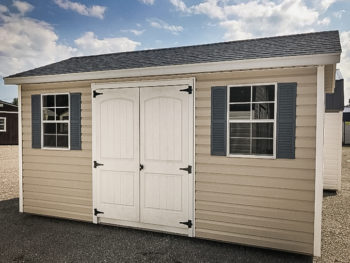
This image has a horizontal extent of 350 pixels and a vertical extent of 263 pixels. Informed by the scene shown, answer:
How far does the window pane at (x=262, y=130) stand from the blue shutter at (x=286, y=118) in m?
0.14

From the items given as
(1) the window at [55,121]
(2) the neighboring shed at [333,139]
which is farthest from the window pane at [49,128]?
(2) the neighboring shed at [333,139]

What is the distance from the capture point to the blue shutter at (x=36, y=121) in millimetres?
5152

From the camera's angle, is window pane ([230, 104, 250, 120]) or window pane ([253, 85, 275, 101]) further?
window pane ([230, 104, 250, 120])

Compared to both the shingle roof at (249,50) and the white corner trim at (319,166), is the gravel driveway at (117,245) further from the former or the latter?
the shingle roof at (249,50)

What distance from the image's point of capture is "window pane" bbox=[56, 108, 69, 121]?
16.4 ft

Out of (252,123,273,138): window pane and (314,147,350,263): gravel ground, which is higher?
(252,123,273,138): window pane

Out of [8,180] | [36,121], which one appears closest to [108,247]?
[36,121]

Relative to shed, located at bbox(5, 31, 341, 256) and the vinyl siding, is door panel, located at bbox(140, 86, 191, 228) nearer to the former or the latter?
shed, located at bbox(5, 31, 341, 256)

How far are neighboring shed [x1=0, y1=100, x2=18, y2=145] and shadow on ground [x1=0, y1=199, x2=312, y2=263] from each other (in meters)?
18.5

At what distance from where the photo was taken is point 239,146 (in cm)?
394

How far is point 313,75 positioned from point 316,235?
223cm

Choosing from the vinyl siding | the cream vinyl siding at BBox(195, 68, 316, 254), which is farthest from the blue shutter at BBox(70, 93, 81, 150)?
the cream vinyl siding at BBox(195, 68, 316, 254)

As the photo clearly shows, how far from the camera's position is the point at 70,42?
8.52 metres

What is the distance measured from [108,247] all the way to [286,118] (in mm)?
3293
